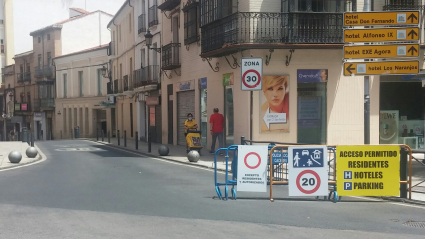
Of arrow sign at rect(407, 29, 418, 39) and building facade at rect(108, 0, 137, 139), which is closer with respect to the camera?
arrow sign at rect(407, 29, 418, 39)

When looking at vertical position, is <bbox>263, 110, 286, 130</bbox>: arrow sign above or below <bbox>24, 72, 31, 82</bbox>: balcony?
below

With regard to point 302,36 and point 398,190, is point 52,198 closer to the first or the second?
point 398,190

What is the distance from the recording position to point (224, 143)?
2139 centimetres

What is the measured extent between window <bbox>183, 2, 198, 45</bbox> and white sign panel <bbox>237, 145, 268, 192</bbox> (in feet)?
48.9

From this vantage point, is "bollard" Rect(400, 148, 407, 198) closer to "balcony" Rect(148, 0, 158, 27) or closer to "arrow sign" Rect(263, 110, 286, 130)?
"arrow sign" Rect(263, 110, 286, 130)

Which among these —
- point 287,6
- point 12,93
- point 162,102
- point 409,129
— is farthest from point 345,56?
point 12,93

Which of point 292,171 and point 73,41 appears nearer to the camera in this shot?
point 292,171

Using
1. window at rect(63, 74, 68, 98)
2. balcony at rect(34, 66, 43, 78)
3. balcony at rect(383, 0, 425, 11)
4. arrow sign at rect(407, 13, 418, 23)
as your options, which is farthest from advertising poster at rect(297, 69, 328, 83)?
balcony at rect(34, 66, 43, 78)

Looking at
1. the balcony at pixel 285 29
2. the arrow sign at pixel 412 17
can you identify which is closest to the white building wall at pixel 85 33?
the balcony at pixel 285 29

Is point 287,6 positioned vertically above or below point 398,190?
above

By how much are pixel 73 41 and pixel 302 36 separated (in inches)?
1598

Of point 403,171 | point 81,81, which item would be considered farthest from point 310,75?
point 81,81

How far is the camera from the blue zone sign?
921 centimetres

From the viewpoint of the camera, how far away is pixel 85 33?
180 feet
